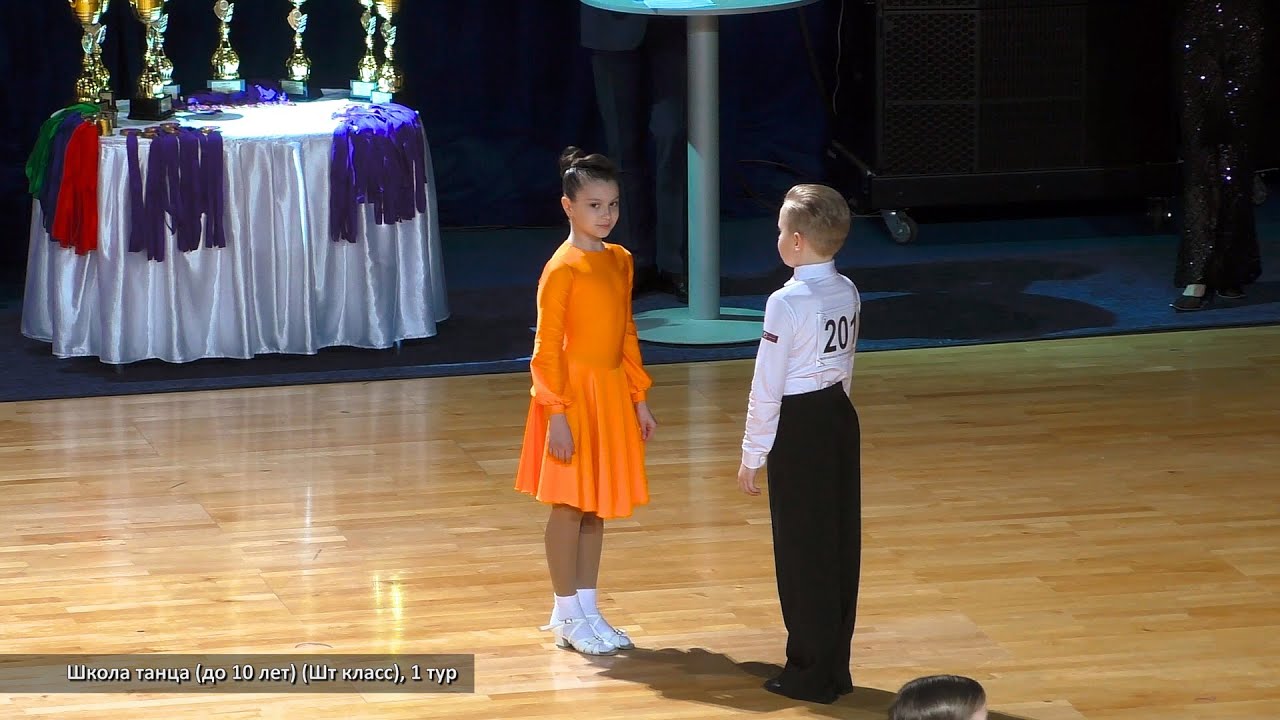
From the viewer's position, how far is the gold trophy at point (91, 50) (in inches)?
239

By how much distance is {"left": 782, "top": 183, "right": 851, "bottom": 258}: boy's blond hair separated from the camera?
3.21 m

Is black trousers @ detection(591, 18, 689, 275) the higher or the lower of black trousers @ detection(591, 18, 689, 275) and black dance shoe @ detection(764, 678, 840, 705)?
the higher

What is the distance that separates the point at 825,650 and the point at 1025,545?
98 cm

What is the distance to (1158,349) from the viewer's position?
5984 millimetres

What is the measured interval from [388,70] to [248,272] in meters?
0.95

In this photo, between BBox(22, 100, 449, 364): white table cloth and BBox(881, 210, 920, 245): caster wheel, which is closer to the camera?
BBox(22, 100, 449, 364): white table cloth

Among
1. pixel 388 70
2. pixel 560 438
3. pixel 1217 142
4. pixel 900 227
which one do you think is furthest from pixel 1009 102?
pixel 560 438

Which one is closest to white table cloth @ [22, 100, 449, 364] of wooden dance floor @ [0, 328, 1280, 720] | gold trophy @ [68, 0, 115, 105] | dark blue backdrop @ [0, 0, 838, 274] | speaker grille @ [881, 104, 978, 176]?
gold trophy @ [68, 0, 115, 105]

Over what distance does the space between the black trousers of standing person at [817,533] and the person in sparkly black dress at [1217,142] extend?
345 cm

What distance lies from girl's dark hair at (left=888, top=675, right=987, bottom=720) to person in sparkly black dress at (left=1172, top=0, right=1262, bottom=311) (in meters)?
4.69

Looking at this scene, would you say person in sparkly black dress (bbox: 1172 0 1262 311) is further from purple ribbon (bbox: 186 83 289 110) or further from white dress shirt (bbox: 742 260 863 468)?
white dress shirt (bbox: 742 260 863 468)

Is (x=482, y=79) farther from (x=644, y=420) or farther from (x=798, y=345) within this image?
(x=798, y=345)

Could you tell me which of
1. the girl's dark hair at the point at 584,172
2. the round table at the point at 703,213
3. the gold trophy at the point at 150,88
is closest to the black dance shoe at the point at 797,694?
the girl's dark hair at the point at 584,172

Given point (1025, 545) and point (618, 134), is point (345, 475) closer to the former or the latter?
point (1025, 545)
